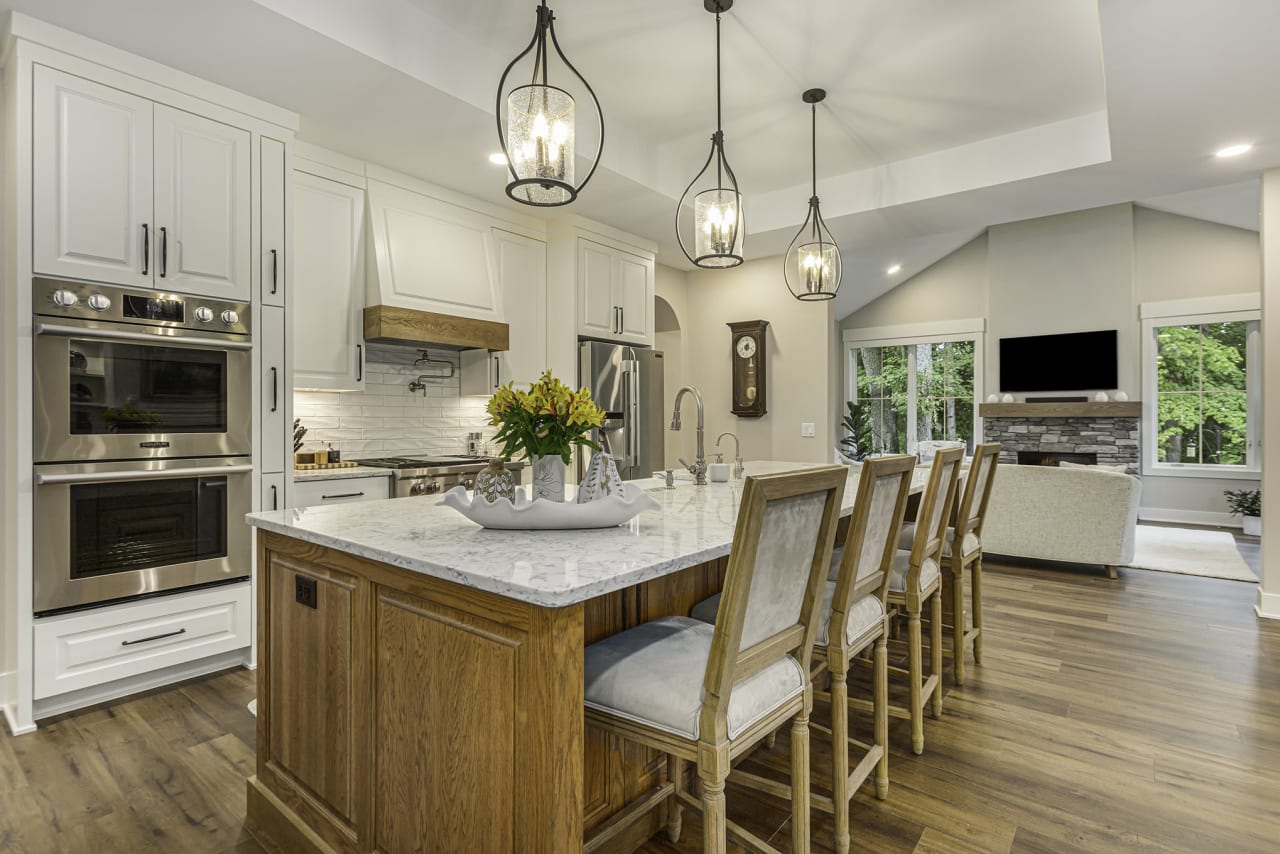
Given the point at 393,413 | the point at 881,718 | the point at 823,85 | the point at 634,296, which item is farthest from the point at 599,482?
the point at 634,296

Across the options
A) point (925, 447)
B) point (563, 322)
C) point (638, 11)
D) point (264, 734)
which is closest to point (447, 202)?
point (563, 322)

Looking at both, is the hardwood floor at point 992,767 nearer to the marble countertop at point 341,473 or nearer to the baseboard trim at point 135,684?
the baseboard trim at point 135,684

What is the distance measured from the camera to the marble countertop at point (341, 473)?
130 inches

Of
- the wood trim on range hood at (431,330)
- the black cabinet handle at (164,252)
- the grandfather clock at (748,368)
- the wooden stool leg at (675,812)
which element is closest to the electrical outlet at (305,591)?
the wooden stool leg at (675,812)

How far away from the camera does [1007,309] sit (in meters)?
7.81

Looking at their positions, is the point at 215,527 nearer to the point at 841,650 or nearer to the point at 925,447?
the point at 841,650

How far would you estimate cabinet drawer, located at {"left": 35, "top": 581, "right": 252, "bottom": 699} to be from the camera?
97.0 inches

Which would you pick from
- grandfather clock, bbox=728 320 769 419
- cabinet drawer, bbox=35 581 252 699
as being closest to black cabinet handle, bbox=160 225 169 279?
cabinet drawer, bbox=35 581 252 699

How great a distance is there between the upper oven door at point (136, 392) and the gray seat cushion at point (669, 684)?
87.7 inches

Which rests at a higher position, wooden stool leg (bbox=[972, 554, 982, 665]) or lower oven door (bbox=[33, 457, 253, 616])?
lower oven door (bbox=[33, 457, 253, 616])

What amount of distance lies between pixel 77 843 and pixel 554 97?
2.34 meters

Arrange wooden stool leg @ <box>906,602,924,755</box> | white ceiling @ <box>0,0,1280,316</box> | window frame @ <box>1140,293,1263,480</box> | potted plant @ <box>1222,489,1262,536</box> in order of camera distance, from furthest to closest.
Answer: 1. window frame @ <box>1140,293,1263,480</box>
2. potted plant @ <box>1222,489,1262,536</box>
3. white ceiling @ <box>0,0,1280,316</box>
4. wooden stool leg @ <box>906,602,924,755</box>

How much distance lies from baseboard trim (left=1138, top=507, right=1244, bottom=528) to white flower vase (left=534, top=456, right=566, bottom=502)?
764 centimetres

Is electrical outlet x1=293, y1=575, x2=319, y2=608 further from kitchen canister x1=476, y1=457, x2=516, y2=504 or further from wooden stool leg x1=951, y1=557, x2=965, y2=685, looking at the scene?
wooden stool leg x1=951, y1=557, x2=965, y2=685
